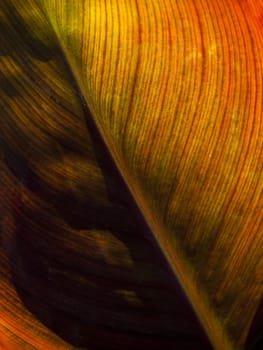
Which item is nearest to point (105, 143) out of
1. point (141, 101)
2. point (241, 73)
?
point (141, 101)

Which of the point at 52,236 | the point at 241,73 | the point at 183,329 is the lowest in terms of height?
the point at 183,329

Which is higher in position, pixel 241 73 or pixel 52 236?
pixel 241 73

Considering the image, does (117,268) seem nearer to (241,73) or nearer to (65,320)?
(65,320)

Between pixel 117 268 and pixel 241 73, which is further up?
pixel 241 73

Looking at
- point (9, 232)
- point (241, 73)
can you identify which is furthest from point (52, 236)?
point (241, 73)

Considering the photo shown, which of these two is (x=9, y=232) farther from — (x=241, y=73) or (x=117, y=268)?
(x=241, y=73)
